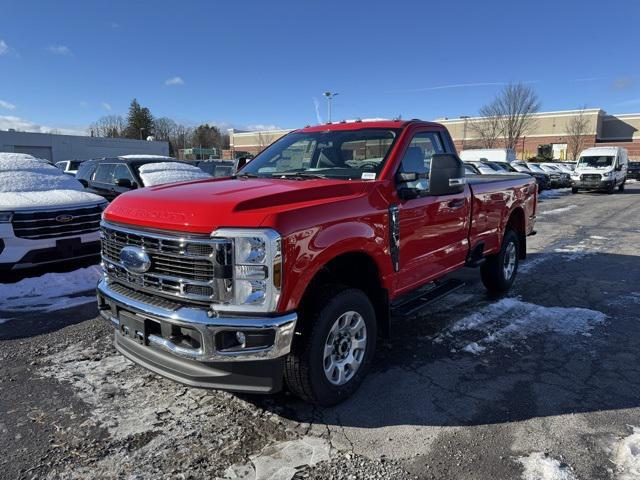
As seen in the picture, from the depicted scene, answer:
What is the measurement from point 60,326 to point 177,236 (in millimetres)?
2843

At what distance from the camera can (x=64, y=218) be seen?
6117 millimetres

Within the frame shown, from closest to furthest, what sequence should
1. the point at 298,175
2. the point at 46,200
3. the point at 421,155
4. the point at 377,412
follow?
the point at 377,412
the point at 298,175
the point at 421,155
the point at 46,200

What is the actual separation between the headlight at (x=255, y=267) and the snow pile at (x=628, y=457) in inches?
89.0

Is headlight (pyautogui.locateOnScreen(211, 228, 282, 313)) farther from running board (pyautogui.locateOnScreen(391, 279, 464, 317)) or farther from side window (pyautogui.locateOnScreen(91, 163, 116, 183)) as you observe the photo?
side window (pyautogui.locateOnScreen(91, 163, 116, 183))

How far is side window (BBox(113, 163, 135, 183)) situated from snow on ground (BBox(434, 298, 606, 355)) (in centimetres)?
723

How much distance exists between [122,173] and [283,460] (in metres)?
8.39

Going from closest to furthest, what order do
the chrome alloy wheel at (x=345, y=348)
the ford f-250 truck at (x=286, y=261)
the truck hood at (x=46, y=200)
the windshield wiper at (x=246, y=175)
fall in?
the ford f-250 truck at (x=286, y=261) → the chrome alloy wheel at (x=345, y=348) → the windshield wiper at (x=246, y=175) → the truck hood at (x=46, y=200)

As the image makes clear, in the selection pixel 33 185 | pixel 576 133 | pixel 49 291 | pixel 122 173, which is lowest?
pixel 49 291

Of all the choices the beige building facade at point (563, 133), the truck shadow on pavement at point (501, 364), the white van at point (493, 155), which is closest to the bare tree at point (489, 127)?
the beige building facade at point (563, 133)

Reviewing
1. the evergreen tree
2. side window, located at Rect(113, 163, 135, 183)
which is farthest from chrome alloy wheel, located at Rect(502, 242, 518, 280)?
the evergreen tree

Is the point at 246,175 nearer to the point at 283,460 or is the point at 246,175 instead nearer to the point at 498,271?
the point at 283,460

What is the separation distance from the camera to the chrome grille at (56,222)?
227 inches

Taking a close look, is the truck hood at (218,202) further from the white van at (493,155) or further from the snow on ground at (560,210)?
the white van at (493,155)

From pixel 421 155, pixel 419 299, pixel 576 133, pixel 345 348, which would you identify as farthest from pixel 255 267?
pixel 576 133
